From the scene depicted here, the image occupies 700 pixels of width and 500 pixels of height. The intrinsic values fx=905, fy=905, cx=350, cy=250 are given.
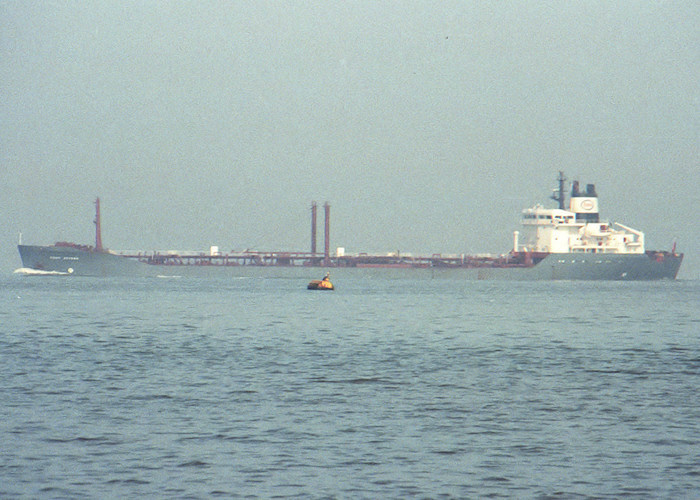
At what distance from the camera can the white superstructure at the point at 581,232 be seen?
98.3 metres

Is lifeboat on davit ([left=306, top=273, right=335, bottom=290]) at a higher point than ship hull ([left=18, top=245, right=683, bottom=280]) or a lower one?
lower

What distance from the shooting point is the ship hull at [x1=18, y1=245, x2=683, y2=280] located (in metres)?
96.2

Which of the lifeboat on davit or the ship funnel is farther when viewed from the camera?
the ship funnel

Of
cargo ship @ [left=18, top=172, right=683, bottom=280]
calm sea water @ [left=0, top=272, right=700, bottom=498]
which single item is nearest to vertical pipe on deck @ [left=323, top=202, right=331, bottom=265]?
cargo ship @ [left=18, top=172, right=683, bottom=280]

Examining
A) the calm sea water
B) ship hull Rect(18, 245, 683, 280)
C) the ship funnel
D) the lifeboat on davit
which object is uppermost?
the ship funnel

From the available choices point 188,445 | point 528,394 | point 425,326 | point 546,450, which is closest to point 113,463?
point 188,445

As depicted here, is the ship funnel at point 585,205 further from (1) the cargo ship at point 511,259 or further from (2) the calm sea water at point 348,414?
(2) the calm sea water at point 348,414

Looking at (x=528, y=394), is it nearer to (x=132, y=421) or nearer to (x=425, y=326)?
(x=132, y=421)

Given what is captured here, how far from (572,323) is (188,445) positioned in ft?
103

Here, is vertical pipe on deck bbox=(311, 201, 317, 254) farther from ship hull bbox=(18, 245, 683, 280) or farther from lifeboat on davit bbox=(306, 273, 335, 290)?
lifeboat on davit bbox=(306, 273, 335, 290)

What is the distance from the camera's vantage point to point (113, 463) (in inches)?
501

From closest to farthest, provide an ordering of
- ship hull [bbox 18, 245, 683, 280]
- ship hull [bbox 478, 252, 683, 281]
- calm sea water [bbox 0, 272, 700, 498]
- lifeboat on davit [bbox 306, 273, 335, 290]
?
1. calm sea water [bbox 0, 272, 700, 498]
2. lifeboat on davit [bbox 306, 273, 335, 290]
3. ship hull [bbox 478, 252, 683, 281]
4. ship hull [bbox 18, 245, 683, 280]

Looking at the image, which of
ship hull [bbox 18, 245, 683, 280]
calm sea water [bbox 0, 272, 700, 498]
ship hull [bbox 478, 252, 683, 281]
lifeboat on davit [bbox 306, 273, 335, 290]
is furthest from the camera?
Result: ship hull [bbox 18, 245, 683, 280]

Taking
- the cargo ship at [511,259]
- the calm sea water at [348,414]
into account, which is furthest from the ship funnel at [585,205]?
the calm sea water at [348,414]
